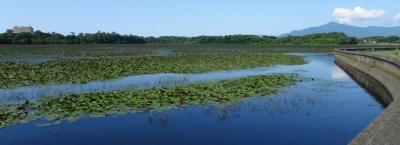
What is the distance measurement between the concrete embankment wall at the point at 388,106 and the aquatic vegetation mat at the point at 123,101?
6.48m

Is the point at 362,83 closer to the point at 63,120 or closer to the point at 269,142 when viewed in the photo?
the point at 269,142

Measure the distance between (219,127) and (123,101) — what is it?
18.0 ft

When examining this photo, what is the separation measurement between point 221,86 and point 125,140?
11698 mm

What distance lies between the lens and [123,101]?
18594mm

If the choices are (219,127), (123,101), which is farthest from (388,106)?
(123,101)

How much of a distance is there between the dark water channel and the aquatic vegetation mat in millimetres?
649

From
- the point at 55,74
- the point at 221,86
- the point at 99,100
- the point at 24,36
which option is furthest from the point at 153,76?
the point at 24,36

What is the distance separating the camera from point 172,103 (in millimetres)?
18266

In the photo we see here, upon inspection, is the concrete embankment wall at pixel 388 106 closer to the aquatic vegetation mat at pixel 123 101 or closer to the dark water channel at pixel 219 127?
the dark water channel at pixel 219 127

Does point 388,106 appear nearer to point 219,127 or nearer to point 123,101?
point 219,127

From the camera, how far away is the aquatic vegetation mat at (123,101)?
1581 centimetres

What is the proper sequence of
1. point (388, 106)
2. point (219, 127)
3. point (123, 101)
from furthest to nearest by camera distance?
point (123, 101), point (388, 106), point (219, 127)

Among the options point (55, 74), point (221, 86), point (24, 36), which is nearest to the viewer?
point (221, 86)

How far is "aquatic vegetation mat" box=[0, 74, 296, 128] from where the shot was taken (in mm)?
15812
